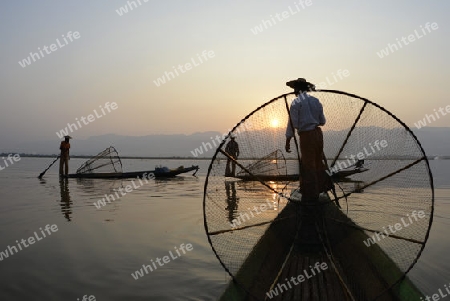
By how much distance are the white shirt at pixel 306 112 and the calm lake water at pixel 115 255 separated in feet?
7.36

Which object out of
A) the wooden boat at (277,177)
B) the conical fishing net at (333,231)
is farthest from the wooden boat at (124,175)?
the conical fishing net at (333,231)

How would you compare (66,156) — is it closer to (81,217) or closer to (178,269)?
(81,217)

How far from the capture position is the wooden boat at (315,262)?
3264 mm

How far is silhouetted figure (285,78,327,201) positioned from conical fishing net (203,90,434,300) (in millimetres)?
152

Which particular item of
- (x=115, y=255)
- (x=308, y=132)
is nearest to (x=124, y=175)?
(x=115, y=255)

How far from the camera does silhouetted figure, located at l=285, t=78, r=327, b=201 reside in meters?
4.80

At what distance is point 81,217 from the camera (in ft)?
29.2

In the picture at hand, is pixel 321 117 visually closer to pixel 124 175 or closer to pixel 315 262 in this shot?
pixel 315 262

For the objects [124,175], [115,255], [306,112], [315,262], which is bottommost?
[315,262]

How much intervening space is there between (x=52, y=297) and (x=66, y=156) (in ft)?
60.8

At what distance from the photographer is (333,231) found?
456 centimetres

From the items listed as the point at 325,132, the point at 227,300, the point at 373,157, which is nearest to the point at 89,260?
the point at 227,300

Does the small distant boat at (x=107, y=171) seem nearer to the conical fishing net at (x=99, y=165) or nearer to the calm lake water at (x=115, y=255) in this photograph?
the conical fishing net at (x=99, y=165)

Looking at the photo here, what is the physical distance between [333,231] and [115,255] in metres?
3.38
